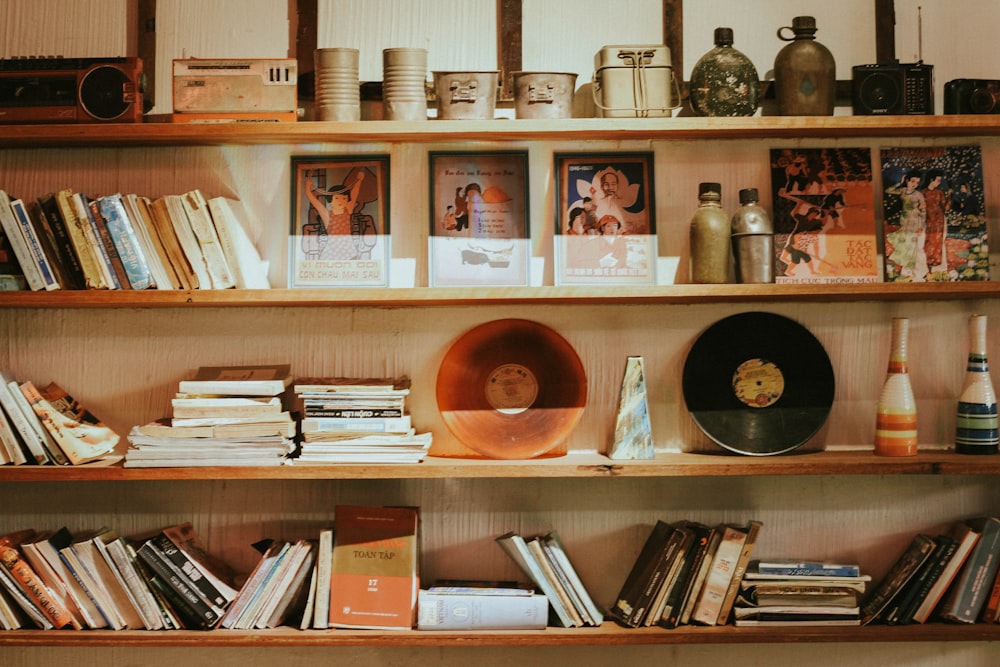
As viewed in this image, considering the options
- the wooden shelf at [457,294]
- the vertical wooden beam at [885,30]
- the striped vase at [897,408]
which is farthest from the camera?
the vertical wooden beam at [885,30]

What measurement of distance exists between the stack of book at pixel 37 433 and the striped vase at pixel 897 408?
5.96ft

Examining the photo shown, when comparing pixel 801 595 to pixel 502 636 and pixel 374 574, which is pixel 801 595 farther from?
pixel 374 574

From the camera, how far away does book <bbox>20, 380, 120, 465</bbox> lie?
1948 mm

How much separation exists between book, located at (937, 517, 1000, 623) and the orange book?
2035 millimetres

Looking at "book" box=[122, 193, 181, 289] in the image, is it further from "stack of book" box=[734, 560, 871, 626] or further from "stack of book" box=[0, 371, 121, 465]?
"stack of book" box=[734, 560, 871, 626]

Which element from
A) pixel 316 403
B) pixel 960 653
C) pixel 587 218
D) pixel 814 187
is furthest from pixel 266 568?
pixel 960 653

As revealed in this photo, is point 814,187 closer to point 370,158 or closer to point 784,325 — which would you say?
point 784,325

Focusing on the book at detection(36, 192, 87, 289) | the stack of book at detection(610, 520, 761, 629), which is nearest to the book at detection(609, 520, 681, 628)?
the stack of book at detection(610, 520, 761, 629)

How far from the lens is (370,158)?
2100 mm

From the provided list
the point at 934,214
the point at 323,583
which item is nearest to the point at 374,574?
the point at 323,583

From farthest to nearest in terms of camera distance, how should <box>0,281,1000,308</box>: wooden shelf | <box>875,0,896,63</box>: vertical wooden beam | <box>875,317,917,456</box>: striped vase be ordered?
<box>875,0,896,63</box>: vertical wooden beam
<box>875,317,917,456</box>: striped vase
<box>0,281,1000,308</box>: wooden shelf

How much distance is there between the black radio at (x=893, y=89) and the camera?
1.99 m

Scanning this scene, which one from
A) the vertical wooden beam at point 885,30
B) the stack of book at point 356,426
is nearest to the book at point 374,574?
the stack of book at point 356,426

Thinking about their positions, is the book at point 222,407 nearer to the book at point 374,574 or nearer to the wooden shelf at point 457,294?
the wooden shelf at point 457,294
